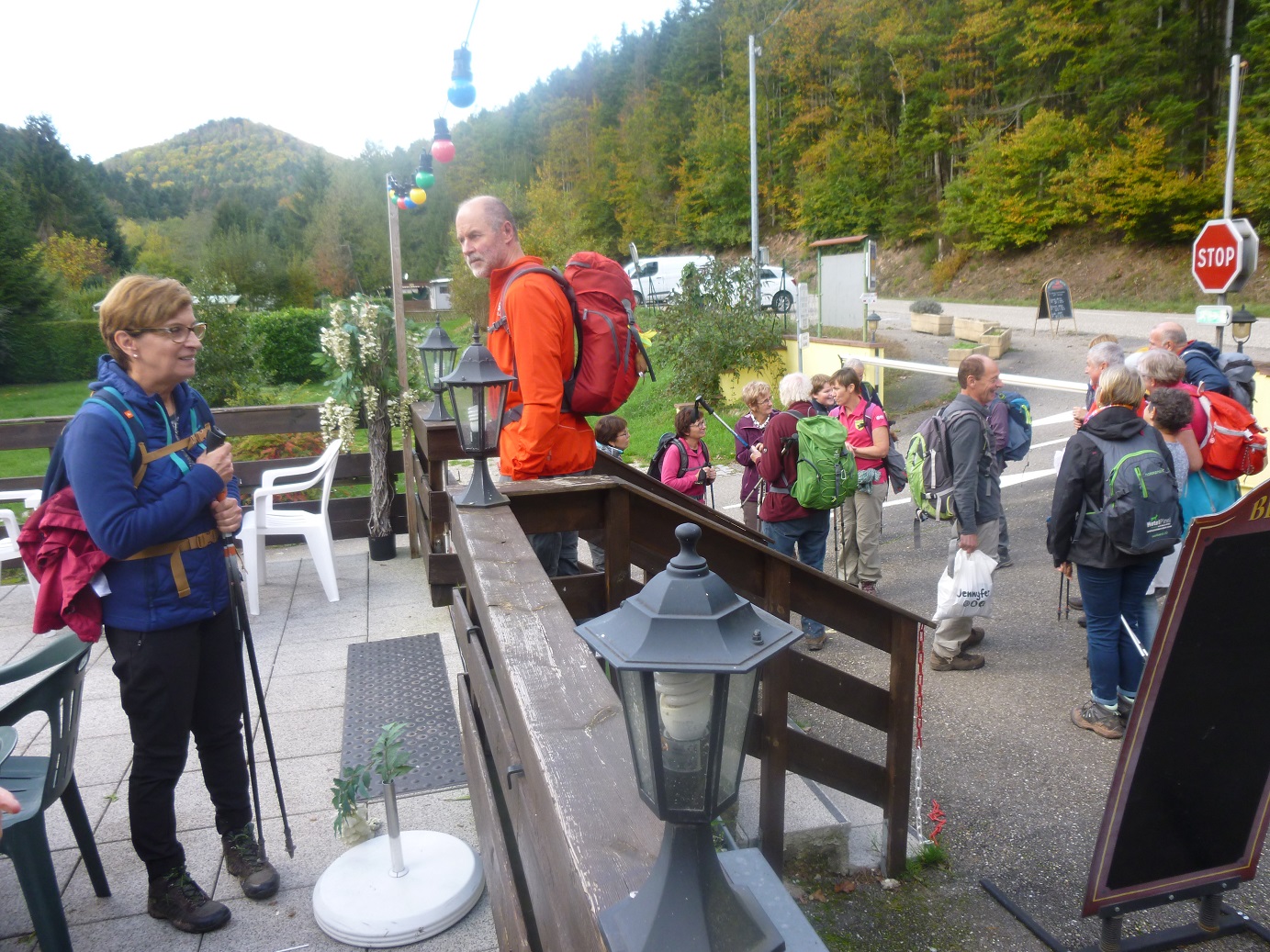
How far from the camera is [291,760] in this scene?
3877mm

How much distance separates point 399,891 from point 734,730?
211 cm

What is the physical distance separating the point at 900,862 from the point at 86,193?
64352 mm

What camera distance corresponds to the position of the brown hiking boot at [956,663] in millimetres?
5336

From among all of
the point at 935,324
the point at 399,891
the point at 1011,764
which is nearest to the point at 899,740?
the point at 1011,764

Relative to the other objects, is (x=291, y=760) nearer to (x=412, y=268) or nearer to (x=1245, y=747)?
(x=1245, y=747)

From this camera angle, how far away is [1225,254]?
332 inches

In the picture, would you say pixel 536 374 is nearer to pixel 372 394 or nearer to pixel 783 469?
pixel 783 469

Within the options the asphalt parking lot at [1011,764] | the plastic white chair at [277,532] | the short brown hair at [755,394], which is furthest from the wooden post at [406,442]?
the asphalt parking lot at [1011,764]

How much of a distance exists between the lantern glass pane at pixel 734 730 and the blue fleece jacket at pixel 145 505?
1925 mm

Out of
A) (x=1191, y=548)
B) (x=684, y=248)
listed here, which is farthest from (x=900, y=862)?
(x=684, y=248)

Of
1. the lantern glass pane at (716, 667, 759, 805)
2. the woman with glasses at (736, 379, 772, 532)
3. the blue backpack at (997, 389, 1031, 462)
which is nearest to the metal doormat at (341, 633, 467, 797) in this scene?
the woman with glasses at (736, 379, 772, 532)

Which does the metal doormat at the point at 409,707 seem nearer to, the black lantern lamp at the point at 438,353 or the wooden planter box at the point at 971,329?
the black lantern lamp at the point at 438,353

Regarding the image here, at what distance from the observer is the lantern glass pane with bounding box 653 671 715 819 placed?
1.06 m

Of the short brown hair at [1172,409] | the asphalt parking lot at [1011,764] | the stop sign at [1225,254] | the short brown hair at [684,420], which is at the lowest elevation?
the asphalt parking lot at [1011,764]
